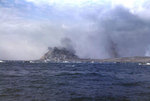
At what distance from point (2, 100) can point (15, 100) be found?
158 cm

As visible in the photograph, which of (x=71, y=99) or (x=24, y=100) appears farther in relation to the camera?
(x=71, y=99)

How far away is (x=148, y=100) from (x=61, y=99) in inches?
443

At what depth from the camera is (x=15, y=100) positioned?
80.5 ft

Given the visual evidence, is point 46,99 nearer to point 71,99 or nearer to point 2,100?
point 71,99

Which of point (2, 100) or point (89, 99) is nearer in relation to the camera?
point (2, 100)

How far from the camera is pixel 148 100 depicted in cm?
2530

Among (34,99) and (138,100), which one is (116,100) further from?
(34,99)

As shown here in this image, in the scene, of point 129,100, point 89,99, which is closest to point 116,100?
point 129,100

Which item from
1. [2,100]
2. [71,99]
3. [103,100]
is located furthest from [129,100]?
[2,100]

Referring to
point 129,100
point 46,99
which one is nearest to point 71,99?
point 46,99

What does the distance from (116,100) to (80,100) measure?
4.71m

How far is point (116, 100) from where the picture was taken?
25656 millimetres

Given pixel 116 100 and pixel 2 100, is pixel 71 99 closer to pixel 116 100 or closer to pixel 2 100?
pixel 116 100

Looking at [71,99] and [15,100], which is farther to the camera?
[71,99]
